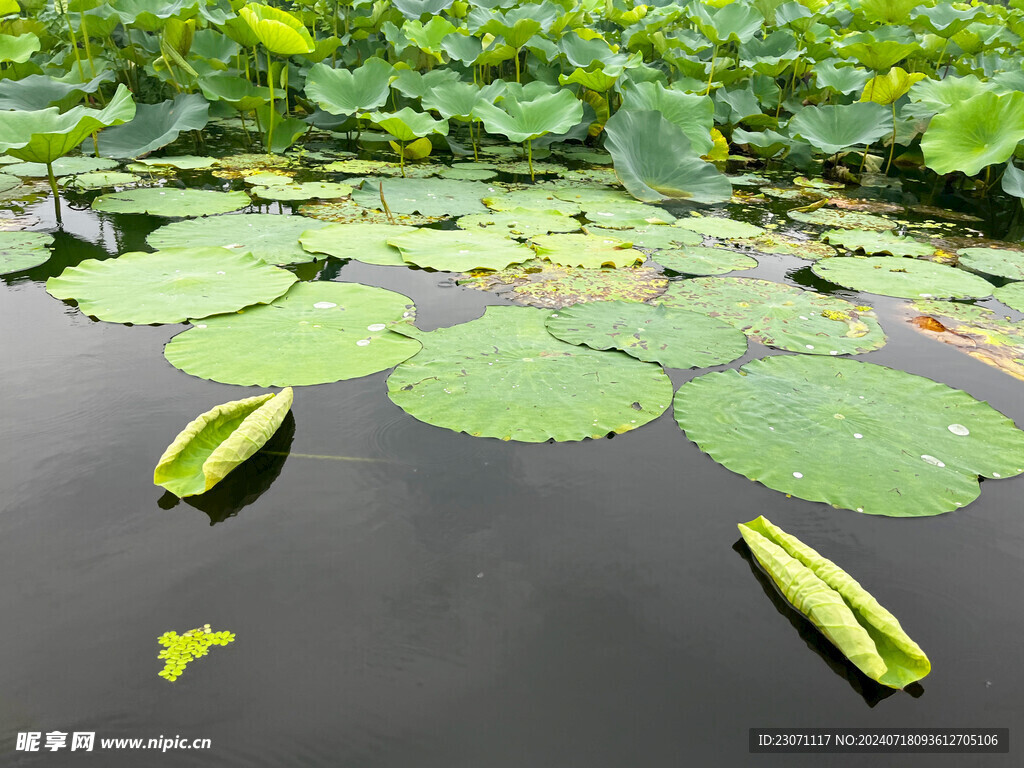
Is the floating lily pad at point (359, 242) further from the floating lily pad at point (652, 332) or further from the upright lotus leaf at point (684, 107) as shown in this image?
the upright lotus leaf at point (684, 107)

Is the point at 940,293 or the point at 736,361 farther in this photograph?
the point at 940,293

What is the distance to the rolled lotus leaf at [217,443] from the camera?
1.45 m

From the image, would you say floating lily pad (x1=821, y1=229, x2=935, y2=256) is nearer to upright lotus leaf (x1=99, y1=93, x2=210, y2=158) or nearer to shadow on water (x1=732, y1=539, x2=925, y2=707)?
shadow on water (x1=732, y1=539, x2=925, y2=707)

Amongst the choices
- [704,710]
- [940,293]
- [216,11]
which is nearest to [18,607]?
[704,710]

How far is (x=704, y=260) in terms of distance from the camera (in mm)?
3121

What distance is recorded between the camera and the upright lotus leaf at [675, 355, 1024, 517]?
1562mm

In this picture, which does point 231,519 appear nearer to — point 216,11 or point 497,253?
point 497,253

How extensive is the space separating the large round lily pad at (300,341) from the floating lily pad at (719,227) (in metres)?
1.92

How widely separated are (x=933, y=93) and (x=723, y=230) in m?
2.35

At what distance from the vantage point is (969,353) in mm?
2316

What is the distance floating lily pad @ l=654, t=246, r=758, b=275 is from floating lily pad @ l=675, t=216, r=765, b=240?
1.11 ft

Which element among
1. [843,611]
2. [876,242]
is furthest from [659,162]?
[843,611]

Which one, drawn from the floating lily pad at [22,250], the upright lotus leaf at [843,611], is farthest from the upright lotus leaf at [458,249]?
the upright lotus leaf at [843,611]

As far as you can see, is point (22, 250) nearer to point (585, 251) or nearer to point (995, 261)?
point (585, 251)
